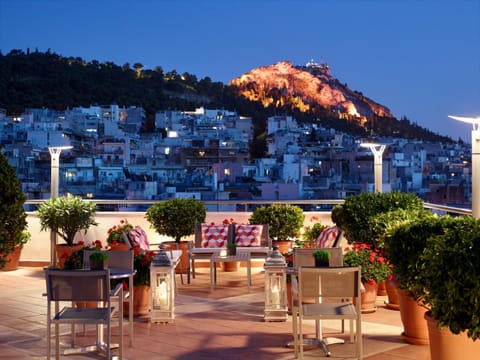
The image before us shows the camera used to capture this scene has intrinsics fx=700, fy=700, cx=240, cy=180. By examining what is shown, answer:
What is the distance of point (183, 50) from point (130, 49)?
7.59 metres

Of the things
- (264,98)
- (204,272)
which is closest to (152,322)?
(204,272)

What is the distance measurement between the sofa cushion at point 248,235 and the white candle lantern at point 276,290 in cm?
326

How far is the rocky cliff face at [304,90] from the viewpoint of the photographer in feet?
202

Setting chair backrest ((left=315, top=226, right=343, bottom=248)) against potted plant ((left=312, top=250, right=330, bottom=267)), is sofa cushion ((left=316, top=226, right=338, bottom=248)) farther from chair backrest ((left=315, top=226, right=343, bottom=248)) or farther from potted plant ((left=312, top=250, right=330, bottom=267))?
potted plant ((left=312, top=250, right=330, bottom=267))

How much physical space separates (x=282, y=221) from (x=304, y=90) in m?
57.3

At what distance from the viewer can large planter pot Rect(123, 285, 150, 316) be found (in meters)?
7.13

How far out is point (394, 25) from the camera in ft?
277

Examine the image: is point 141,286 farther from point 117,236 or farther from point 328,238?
point 117,236

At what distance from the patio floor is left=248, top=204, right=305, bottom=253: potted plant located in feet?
6.83

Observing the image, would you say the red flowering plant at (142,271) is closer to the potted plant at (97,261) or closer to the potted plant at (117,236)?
the potted plant at (97,261)

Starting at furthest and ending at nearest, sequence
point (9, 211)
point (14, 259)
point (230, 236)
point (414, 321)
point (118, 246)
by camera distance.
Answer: point (14, 259), point (230, 236), point (118, 246), point (414, 321), point (9, 211)

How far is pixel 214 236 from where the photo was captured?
33.7 ft

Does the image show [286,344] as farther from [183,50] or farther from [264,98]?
[183,50]

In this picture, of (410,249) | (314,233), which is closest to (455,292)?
(410,249)
